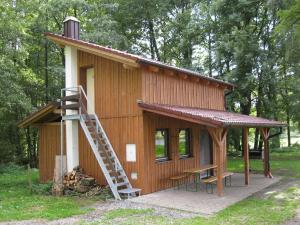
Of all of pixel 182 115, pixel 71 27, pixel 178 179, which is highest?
pixel 71 27

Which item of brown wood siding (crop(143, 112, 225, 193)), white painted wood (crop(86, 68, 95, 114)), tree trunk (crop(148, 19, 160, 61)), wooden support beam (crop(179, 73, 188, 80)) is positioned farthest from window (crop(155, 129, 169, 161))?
tree trunk (crop(148, 19, 160, 61))

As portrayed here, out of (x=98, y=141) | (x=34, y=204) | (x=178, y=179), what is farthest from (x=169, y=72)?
(x=34, y=204)

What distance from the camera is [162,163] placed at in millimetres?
12234

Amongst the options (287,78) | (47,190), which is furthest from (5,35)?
(287,78)

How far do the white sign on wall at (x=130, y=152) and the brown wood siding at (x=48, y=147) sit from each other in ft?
12.2

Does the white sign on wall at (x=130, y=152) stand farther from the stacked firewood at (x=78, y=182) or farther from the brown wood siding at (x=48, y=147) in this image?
the brown wood siding at (x=48, y=147)

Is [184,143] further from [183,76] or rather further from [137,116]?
[137,116]

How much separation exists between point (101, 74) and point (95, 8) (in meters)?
13.1

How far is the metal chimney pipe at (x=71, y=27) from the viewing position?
1392cm

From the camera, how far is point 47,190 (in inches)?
484

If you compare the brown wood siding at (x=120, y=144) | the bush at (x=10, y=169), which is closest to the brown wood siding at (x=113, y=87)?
the brown wood siding at (x=120, y=144)

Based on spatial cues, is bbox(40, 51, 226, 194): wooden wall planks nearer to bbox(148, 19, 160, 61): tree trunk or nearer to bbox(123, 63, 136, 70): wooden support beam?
bbox(123, 63, 136, 70): wooden support beam

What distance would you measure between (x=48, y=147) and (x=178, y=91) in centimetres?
578

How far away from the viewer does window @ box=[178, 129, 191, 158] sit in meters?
13.6
